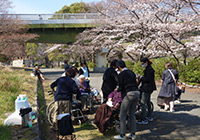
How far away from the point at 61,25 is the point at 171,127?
63.7ft

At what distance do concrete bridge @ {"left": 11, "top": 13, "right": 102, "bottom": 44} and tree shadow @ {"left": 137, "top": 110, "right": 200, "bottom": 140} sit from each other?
16.4 metres

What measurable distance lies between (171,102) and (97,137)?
3.21m

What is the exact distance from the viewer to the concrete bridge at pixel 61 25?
2139cm

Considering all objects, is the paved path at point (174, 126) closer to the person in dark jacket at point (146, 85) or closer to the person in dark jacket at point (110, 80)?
the person in dark jacket at point (146, 85)

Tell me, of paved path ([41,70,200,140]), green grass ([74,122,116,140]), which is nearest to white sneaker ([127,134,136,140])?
paved path ([41,70,200,140])

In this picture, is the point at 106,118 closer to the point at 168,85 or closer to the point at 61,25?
the point at 168,85

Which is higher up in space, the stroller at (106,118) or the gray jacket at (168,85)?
the gray jacket at (168,85)

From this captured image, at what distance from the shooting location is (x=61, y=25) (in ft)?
72.1

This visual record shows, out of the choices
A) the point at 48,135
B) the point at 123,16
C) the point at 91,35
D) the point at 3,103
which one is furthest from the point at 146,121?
the point at 91,35

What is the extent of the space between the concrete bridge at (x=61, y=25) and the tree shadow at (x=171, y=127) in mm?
16398

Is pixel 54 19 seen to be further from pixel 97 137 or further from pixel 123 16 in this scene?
pixel 97 137

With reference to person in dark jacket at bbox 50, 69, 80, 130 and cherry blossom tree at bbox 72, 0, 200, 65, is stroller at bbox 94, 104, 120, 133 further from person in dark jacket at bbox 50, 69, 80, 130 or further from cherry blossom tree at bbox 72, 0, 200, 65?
cherry blossom tree at bbox 72, 0, 200, 65

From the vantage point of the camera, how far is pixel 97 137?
4332 mm

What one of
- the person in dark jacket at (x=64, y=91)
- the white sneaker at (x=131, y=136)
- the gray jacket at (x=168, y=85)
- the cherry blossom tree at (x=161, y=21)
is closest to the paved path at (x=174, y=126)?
the white sneaker at (x=131, y=136)
